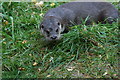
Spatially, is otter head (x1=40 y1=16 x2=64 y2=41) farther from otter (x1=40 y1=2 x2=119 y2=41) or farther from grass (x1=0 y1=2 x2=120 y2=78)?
grass (x1=0 y1=2 x2=120 y2=78)

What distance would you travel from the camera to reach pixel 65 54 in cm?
377

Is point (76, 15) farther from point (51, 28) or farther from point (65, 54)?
point (65, 54)

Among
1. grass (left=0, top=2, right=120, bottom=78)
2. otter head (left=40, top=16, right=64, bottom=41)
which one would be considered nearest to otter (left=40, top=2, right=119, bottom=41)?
otter head (left=40, top=16, right=64, bottom=41)

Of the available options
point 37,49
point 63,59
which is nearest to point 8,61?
point 37,49

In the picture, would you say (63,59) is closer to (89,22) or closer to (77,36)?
(77,36)

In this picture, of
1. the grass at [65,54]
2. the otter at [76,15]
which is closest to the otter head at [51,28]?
the otter at [76,15]

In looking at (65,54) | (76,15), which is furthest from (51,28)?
(76,15)

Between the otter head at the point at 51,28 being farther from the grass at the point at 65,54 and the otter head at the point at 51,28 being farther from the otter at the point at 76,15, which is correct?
the grass at the point at 65,54

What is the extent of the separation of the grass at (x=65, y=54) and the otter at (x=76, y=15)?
221mm

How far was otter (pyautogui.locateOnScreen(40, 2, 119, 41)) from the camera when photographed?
407 centimetres

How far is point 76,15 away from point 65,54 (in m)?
1.04

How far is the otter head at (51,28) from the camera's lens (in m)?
3.89

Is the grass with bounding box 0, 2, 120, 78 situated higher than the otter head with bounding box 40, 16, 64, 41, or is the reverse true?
the otter head with bounding box 40, 16, 64, 41

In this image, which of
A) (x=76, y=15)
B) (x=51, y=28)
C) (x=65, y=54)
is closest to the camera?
(x=65, y=54)
